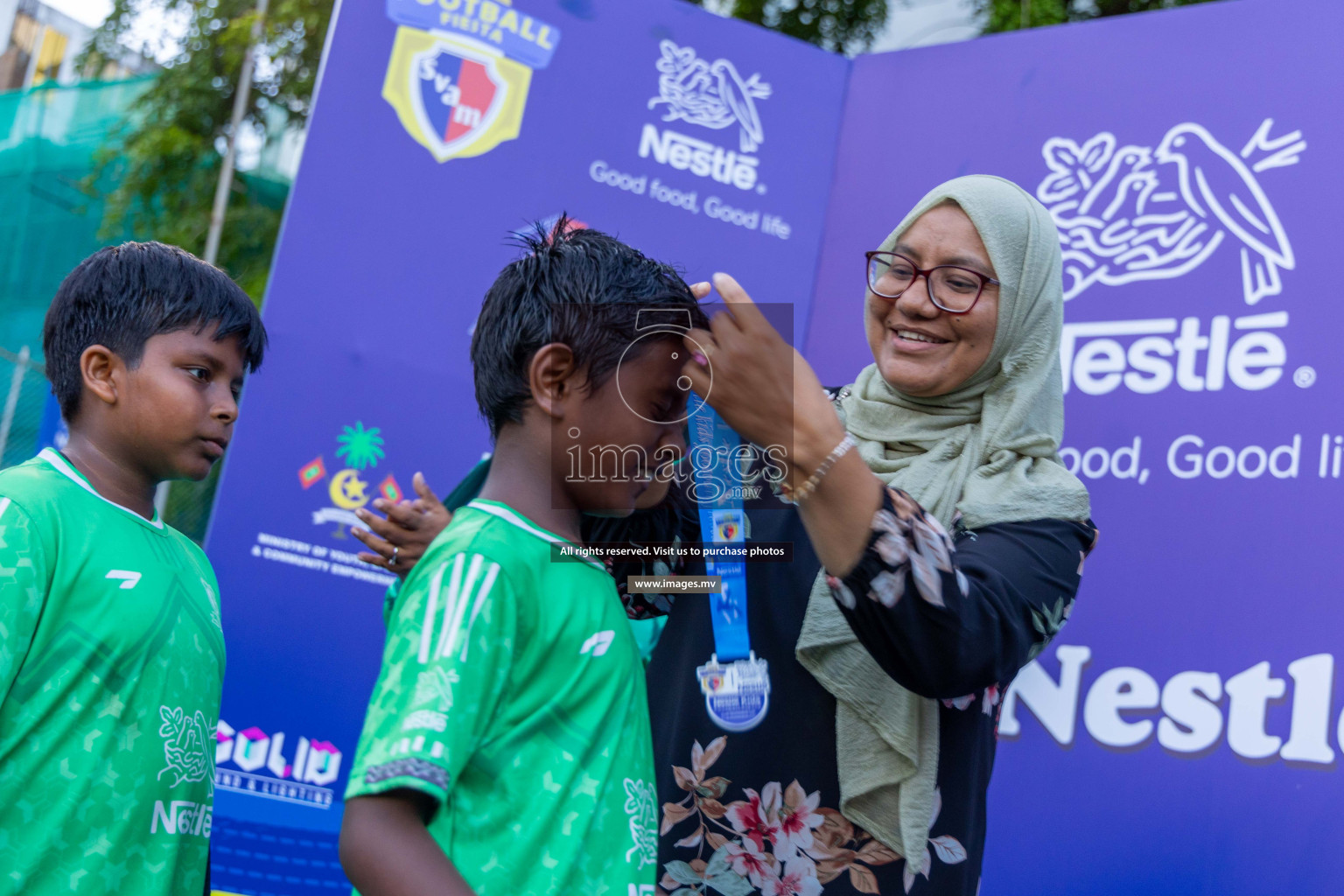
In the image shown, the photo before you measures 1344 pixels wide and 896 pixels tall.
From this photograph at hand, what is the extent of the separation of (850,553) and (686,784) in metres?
0.49

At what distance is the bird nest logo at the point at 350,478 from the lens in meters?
3.18

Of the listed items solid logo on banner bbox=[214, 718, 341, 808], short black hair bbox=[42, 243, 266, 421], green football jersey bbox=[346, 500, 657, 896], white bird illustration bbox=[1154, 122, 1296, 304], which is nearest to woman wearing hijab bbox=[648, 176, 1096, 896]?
green football jersey bbox=[346, 500, 657, 896]

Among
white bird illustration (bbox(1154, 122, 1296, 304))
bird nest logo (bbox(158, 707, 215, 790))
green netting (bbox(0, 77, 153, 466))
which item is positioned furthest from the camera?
green netting (bbox(0, 77, 153, 466))

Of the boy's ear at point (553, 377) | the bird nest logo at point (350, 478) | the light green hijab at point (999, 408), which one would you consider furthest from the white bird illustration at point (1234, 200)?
the bird nest logo at point (350, 478)

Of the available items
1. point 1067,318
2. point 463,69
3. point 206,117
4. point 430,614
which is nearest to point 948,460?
point 430,614

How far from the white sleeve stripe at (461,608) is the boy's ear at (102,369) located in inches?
32.0

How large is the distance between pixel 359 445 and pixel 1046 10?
370cm

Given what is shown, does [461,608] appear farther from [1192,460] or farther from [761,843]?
[1192,460]

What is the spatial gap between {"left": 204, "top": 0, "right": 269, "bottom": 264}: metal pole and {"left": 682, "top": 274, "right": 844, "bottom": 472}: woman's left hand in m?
7.36

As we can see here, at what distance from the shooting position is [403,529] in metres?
1.31

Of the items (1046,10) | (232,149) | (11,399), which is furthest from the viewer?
(232,149)

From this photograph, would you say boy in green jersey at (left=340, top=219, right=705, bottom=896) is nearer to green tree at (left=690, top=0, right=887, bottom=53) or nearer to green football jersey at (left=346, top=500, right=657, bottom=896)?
green football jersey at (left=346, top=500, right=657, bottom=896)

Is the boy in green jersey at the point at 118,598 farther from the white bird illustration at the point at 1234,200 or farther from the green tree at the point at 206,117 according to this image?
the green tree at the point at 206,117

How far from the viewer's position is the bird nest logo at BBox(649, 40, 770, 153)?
3543mm
